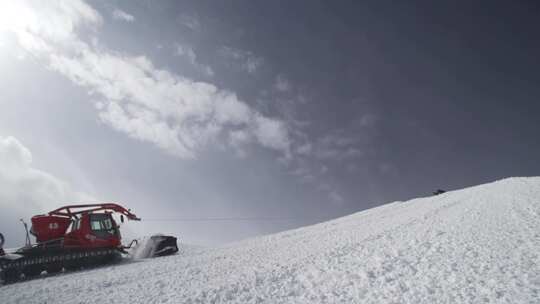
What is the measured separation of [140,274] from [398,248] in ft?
33.8

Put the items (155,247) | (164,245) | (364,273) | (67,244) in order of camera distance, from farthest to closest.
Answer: (164,245), (155,247), (67,244), (364,273)

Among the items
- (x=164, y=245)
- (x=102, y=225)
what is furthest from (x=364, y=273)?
(x=102, y=225)

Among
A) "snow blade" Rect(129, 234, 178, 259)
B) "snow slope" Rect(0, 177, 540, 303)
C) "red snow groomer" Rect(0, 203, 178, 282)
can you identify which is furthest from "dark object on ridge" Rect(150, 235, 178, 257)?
"snow slope" Rect(0, 177, 540, 303)

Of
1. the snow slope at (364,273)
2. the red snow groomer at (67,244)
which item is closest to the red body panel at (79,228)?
the red snow groomer at (67,244)

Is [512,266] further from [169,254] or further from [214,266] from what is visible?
[169,254]

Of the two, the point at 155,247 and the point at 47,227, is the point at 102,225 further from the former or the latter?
the point at 155,247

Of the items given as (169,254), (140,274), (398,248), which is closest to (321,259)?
(398,248)

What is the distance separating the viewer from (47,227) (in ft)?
57.2

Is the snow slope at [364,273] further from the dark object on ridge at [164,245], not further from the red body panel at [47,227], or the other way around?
the dark object on ridge at [164,245]

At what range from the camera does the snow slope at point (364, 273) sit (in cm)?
812

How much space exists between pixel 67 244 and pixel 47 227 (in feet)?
6.16

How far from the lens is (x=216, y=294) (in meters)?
8.74

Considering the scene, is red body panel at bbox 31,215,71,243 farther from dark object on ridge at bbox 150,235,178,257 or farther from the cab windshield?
dark object on ridge at bbox 150,235,178,257

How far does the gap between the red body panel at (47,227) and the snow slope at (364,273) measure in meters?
5.24
